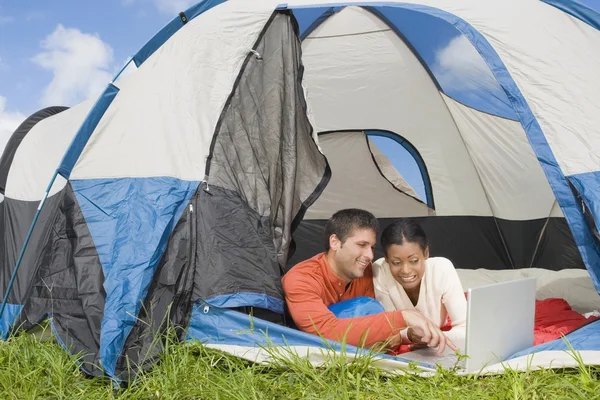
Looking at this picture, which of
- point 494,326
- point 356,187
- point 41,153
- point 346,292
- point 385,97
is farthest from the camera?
point 356,187

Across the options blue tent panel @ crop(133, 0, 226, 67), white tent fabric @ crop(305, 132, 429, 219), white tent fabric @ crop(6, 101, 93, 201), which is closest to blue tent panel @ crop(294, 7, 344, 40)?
white tent fabric @ crop(305, 132, 429, 219)

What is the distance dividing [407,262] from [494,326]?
2.20 ft

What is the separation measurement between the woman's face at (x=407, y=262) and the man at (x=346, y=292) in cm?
11

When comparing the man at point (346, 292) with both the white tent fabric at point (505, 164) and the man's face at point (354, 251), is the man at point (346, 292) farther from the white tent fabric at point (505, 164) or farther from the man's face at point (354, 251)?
the white tent fabric at point (505, 164)

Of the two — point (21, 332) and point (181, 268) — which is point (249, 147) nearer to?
point (181, 268)

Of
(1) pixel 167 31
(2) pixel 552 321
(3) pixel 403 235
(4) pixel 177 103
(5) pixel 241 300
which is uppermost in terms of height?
(1) pixel 167 31

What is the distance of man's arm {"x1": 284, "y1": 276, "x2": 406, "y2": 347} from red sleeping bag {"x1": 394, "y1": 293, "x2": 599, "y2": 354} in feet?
0.84

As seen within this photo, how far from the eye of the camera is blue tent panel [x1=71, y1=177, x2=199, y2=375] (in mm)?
2654

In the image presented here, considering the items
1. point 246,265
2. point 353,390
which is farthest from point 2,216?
point 353,390

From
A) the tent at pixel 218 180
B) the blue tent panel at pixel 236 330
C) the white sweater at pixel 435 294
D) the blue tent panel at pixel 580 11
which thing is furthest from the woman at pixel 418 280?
the blue tent panel at pixel 580 11

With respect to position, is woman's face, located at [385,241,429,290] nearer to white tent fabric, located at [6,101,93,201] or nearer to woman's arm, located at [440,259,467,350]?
woman's arm, located at [440,259,467,350]

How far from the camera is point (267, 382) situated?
2406 millimetres

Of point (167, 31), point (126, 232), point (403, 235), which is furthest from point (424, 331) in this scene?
point (167, 31)

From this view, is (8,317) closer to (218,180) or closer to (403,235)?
(218,180)
